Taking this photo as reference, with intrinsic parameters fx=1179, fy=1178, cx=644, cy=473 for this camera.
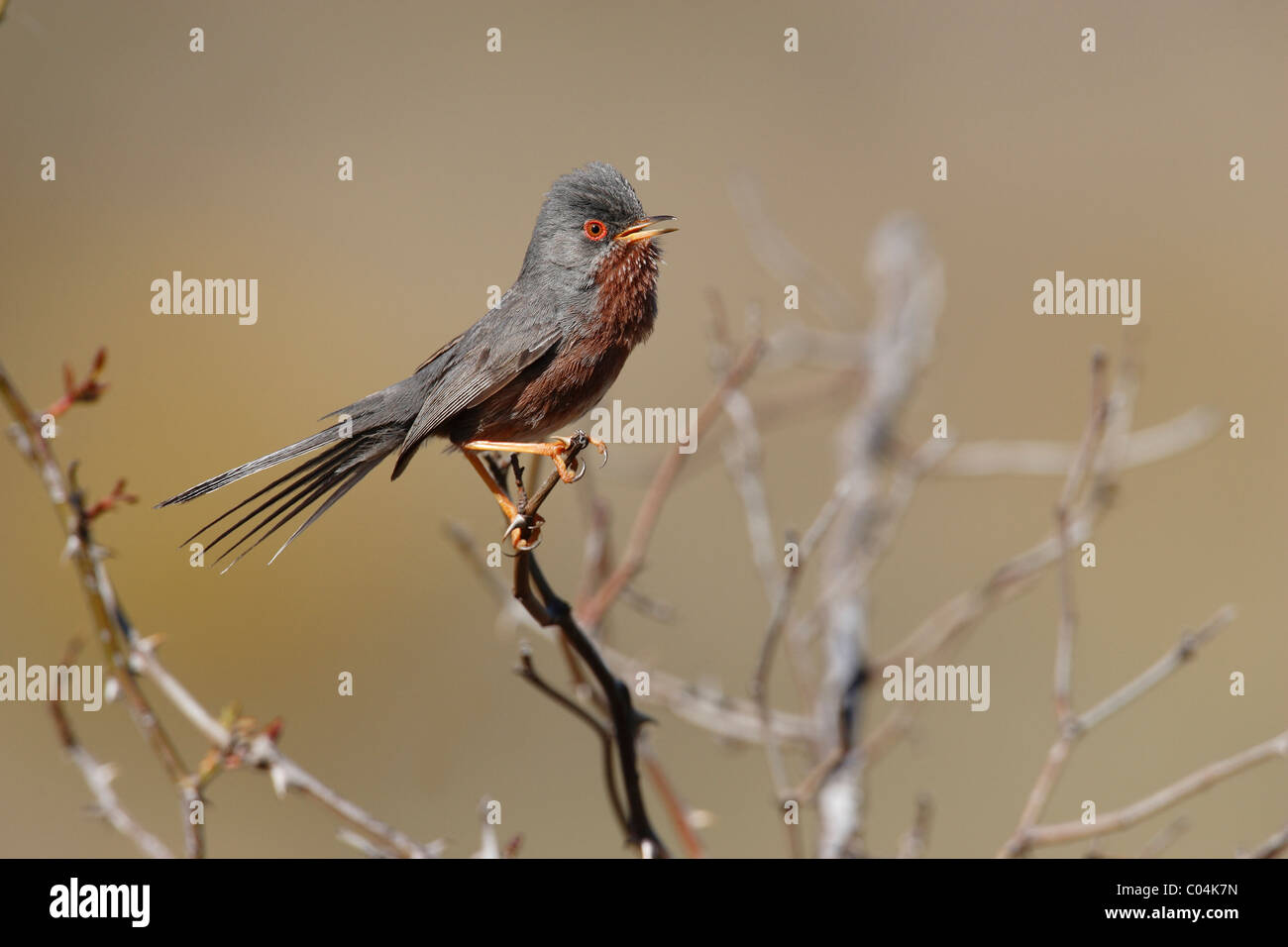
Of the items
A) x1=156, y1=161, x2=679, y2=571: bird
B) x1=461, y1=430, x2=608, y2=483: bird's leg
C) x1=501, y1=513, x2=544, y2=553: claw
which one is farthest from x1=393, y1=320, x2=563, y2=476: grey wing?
x1=501, y1=513, x2=544, y2=553: claw

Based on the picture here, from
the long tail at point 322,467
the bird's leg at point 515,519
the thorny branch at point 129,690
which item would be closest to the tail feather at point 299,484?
the long tail at point 322,467

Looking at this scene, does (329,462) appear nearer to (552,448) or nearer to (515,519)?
(552,448)

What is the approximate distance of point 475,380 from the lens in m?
3.95

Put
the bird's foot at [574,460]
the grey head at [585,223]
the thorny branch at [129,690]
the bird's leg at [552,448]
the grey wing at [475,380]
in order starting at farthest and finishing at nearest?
the grey head at [585,223]
the grey wing at [475,380]
the bird's leg at [552,448]
the bird's foot at [574,460]
the thorny branch at [129,690]

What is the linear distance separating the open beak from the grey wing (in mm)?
391

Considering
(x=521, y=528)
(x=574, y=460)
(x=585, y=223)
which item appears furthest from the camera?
(x=585, y=223)

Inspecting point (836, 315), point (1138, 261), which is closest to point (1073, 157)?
point (1138, 261)

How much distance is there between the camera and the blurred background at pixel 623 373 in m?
7.89

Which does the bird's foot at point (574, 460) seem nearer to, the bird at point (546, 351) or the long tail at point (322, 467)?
the bird at point (546, 351)

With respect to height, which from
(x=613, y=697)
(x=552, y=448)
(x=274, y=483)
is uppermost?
(x=552, y=448)

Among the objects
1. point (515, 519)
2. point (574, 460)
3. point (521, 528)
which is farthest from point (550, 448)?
point (521, 528)

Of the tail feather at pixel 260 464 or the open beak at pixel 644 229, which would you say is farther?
the open beak at pixel 644 229

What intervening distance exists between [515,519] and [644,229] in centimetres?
136

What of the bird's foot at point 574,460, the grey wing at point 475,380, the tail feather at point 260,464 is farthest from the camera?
the grey wing at point 475,380
